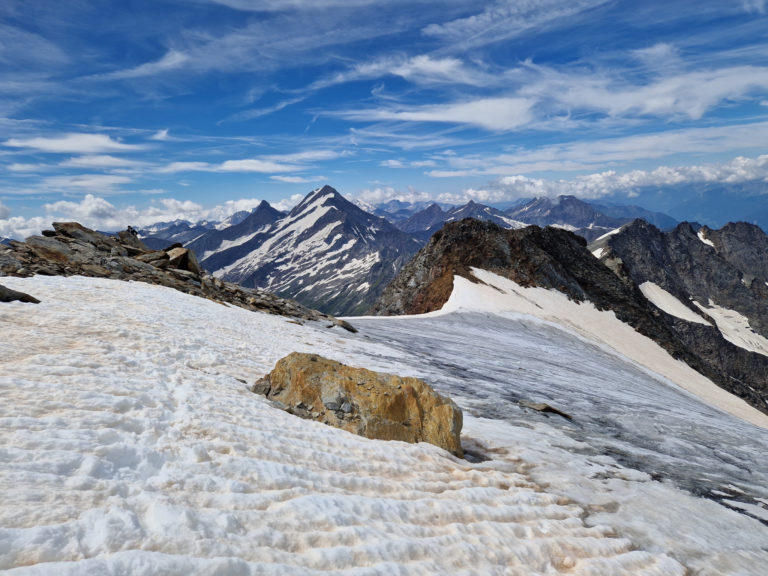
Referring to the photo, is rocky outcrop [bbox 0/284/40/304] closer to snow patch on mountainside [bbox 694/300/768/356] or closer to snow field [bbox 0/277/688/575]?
snow field [bbox 0/277/688/575]

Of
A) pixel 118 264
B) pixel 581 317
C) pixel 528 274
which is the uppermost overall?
pixel 528 274

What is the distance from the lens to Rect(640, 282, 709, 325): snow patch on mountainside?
127500mm

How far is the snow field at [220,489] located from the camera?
15.1ft

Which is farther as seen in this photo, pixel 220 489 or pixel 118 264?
pixel 118 264

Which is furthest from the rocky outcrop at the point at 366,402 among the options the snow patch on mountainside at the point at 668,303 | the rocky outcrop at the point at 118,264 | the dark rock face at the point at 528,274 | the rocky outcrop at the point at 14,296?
the snow patch on mountainside at the point at 668,303

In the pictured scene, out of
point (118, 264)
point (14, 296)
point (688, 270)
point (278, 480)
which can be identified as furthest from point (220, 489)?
point (688, 270)

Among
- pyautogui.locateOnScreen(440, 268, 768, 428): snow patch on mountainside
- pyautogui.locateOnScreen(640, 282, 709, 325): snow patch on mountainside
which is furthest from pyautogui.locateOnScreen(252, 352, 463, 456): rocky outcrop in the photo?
pyautogui.locateOnScreen(640, 282, 709, 325): snow patch on mountainside

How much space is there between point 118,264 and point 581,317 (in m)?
51.8

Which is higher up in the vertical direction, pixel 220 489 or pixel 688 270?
pixel 688 270

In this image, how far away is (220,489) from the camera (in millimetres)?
5922

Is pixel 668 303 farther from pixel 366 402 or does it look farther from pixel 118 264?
pixel 118 264

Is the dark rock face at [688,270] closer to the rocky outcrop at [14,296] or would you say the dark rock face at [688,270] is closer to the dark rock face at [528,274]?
the dark rock face at [528,274]

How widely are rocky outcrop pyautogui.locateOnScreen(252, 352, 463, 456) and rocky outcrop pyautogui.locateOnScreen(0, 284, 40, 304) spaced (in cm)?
815

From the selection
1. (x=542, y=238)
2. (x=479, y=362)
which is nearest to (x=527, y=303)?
(x=542, y=238)
